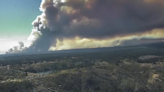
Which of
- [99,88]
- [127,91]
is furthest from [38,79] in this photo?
[127,91]

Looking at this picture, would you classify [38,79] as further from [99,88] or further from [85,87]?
[99,88]

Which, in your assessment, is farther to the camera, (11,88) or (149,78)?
(149,78)

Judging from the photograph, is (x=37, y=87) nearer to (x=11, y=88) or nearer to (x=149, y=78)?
(x=11, y=88)

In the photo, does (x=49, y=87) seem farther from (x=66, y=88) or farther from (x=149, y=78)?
(x=149, y=78)

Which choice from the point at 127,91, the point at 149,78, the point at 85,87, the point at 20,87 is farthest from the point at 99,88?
the point at 20,87

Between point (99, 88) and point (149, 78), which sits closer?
point (99, 88)

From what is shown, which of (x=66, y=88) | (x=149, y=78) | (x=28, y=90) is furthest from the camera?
(x=149, y=78)

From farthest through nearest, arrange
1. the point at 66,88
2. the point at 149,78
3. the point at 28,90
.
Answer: the point at 149,78
the point at 66,88
the point at 28,90

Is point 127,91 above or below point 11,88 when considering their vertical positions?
below

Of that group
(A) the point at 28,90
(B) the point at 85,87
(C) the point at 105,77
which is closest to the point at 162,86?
(C) the point at 105,77
